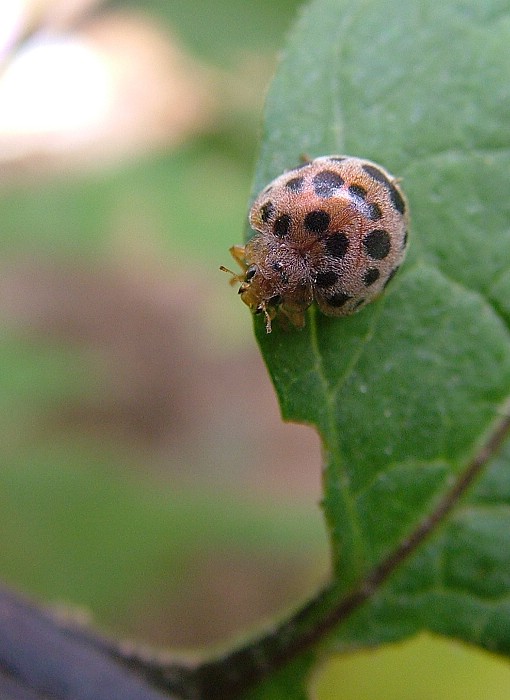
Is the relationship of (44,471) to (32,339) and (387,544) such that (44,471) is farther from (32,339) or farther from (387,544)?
(387,544)

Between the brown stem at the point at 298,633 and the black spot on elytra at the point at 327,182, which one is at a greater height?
the black spot on elytra at the point at 327,182

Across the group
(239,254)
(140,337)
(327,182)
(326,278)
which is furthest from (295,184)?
(140,337)

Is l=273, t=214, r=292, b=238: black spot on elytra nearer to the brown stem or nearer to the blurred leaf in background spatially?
the brown stem

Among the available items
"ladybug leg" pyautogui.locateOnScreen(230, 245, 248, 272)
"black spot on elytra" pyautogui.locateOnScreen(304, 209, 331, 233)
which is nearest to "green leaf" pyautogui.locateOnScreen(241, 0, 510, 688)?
"black spot on elytra" pyautogui.locateOnScreen(304, 209, 331, 233)

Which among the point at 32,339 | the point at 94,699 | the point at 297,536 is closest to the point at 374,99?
the point at 94,699

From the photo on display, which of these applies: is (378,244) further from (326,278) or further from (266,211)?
(266,211)

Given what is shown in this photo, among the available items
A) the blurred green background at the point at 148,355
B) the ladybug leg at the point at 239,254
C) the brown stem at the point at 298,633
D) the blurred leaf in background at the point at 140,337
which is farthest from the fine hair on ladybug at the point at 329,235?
the blurred leaf in background at the point at 140,337

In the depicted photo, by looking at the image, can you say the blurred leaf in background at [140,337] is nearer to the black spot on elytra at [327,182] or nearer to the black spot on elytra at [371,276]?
the black spot on elytra at [371,276]

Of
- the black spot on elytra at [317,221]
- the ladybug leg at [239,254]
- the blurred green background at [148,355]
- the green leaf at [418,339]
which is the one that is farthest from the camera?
the blurred green background at [148,355]
